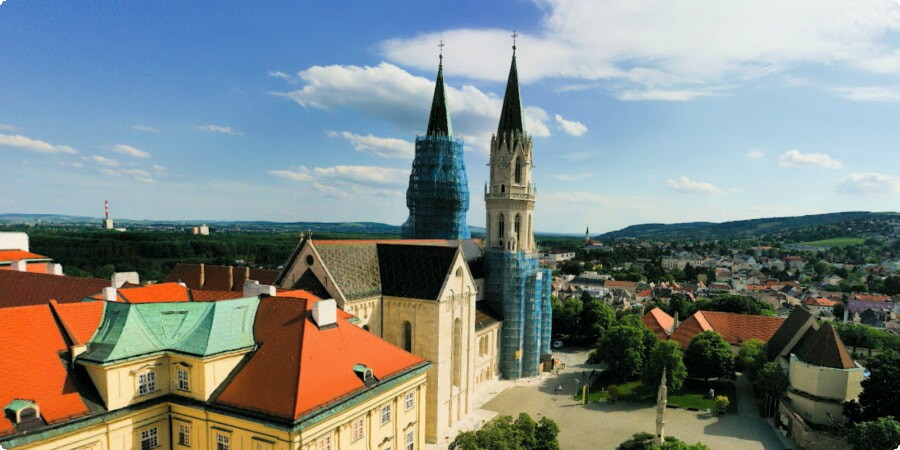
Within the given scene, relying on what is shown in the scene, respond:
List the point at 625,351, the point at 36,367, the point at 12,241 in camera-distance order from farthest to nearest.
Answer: the point at 12,241 < the point at 625,351 < the point at 36,367

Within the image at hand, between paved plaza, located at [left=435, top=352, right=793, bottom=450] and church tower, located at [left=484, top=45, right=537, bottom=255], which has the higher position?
church tower, located at [left=484, top=45, right=537, bottom=255]

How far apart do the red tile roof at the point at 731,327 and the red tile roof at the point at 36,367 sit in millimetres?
61579

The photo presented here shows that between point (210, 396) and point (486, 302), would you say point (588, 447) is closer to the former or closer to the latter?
point (486, 302)

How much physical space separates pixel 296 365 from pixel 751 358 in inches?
2037

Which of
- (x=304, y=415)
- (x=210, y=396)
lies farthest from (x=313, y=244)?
(x=304, y=415)

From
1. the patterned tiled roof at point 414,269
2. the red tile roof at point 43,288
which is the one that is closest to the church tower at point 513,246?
the patterned tiled roof at point 414,269

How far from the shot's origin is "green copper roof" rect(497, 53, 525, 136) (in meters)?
58.5

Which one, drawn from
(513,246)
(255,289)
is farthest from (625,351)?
(255,289)

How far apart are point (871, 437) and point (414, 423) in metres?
32.3

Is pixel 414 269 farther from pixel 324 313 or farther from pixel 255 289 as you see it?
pixel 324 313

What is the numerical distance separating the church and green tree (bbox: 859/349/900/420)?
102ft

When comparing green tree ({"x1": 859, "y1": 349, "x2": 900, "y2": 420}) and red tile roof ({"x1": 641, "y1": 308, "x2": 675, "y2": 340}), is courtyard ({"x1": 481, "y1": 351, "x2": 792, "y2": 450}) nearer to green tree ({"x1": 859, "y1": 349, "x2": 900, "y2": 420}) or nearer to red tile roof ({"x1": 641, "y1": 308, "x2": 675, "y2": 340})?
green tree ({"x1": 859, "y1": 349, "x2": 900, "y2": 420})

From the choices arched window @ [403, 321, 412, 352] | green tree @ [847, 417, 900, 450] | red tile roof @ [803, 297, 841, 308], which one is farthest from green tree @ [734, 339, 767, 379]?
red tile roof @ [803, 297, 841, 308]

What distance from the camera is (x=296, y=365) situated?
22.6 metres
